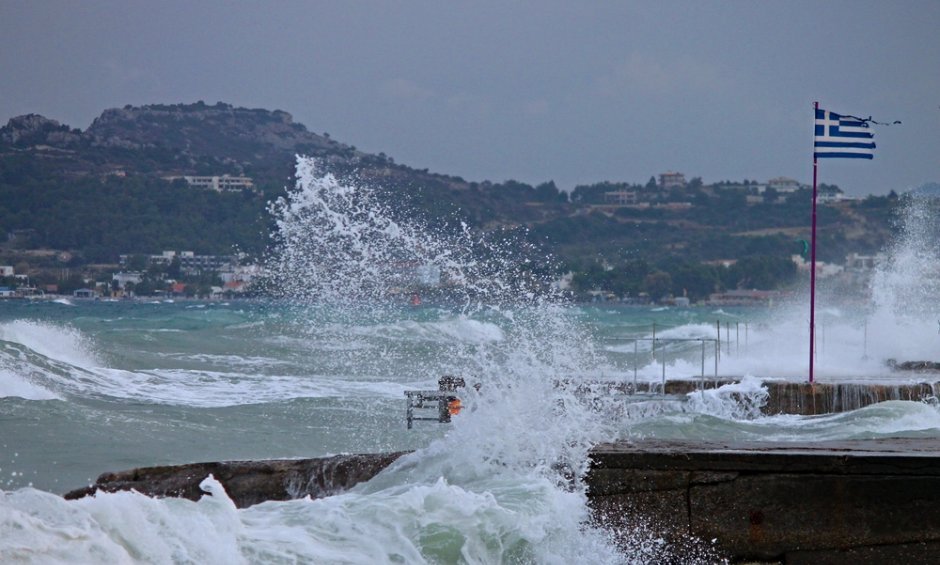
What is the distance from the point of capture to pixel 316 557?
6527 millimetres

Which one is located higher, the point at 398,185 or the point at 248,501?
the point at 398,185

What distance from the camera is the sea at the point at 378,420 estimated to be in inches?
258

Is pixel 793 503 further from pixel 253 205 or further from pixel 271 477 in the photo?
pixel 253 205

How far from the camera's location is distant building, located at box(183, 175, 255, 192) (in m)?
80.6

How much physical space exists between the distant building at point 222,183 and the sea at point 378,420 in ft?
126

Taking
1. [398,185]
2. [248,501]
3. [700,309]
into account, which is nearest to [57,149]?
[398,185]

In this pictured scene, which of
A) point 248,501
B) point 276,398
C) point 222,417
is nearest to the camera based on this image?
point 248,501

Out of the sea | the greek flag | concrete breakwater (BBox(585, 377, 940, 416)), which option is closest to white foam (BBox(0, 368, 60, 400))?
the sea

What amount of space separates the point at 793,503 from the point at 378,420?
36.0ft

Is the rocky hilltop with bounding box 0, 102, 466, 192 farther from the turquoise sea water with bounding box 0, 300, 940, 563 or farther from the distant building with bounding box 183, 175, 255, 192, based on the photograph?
the turquoise sea water with bounding box 0, 300, 940, 563

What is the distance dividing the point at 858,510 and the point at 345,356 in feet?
89.7

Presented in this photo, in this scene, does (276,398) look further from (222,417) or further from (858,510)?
(858,510)

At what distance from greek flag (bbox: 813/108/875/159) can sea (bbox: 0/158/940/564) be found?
2887 mm

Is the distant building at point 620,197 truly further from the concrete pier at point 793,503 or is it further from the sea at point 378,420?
the concrete pier at point 793,503
